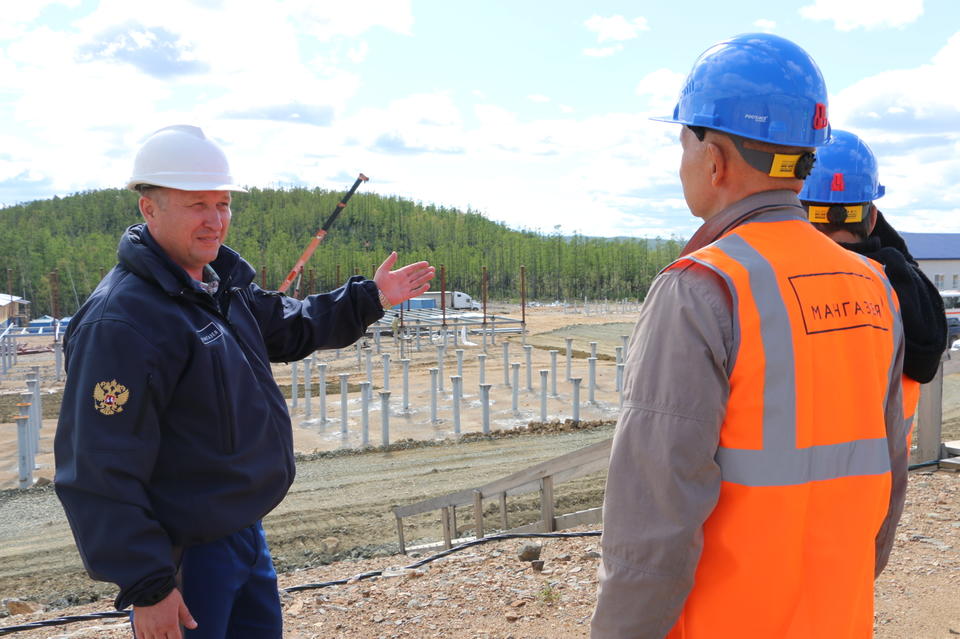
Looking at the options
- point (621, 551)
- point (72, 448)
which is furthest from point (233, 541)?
point (621, 551)

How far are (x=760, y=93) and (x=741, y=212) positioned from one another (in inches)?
10.3

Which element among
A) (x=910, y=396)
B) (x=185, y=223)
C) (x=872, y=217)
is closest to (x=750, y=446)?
(x=910, y=396)

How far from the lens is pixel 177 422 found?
2.21 meters

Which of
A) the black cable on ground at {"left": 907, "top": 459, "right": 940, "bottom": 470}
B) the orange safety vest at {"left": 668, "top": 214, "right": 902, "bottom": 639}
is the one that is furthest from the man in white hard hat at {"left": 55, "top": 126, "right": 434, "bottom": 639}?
the black cable on ground at {"left": 907, "top": 459, "right": 940, "bottom": 470}

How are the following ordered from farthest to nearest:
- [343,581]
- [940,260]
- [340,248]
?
[340,248], [940,260], [343,581]

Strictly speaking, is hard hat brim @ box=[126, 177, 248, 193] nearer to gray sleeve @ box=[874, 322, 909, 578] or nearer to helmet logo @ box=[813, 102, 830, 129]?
helmet logo @ box=[813, 102, 830, 129]

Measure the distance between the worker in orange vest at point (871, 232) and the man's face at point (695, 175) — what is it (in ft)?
3.35

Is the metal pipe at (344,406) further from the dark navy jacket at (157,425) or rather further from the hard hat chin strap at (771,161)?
the hard hat chin strap at (771,161)

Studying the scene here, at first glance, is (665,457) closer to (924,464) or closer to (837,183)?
(837,183)

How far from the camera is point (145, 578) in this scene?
2020mm

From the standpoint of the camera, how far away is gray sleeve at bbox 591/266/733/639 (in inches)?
55.5

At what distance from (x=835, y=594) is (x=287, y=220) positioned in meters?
73.3

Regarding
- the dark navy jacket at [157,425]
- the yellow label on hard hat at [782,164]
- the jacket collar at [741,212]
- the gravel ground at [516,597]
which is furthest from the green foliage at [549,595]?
the yellow label on hard hat at [782,164]

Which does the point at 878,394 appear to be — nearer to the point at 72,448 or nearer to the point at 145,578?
the point at 145,578
